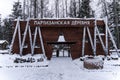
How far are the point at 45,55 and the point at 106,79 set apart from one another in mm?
19522

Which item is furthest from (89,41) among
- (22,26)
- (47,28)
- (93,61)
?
(93,61)

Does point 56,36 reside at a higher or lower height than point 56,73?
higher

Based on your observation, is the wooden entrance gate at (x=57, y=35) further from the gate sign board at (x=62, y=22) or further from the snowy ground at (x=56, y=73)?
the snowy ground at (x=56, y=73)

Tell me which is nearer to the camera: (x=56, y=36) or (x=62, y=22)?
(x=62, y=22)

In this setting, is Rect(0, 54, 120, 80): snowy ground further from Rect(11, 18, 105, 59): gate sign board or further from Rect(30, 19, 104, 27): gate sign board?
Rect(30, 19, 104, 27): gate sign board

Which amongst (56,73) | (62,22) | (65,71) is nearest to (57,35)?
(62,22)

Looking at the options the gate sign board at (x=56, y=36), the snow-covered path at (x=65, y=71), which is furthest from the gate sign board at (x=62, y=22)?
the snow-covered path at (x=65, y=71)

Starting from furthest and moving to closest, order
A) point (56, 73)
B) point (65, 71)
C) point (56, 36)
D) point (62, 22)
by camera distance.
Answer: point (56, 36)
point (62, 22)
point (65, 71)
point (56, 73)

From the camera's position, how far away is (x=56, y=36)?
1574 inches

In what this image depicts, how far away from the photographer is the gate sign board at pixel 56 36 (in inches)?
1533

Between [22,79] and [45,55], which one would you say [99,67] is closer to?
[22,79]

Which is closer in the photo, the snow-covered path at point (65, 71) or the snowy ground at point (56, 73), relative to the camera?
the snowy ground at point (56, 73)

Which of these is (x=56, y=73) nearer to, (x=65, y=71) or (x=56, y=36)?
(x=65, y=71)

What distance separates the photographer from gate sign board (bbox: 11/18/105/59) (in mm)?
38938
